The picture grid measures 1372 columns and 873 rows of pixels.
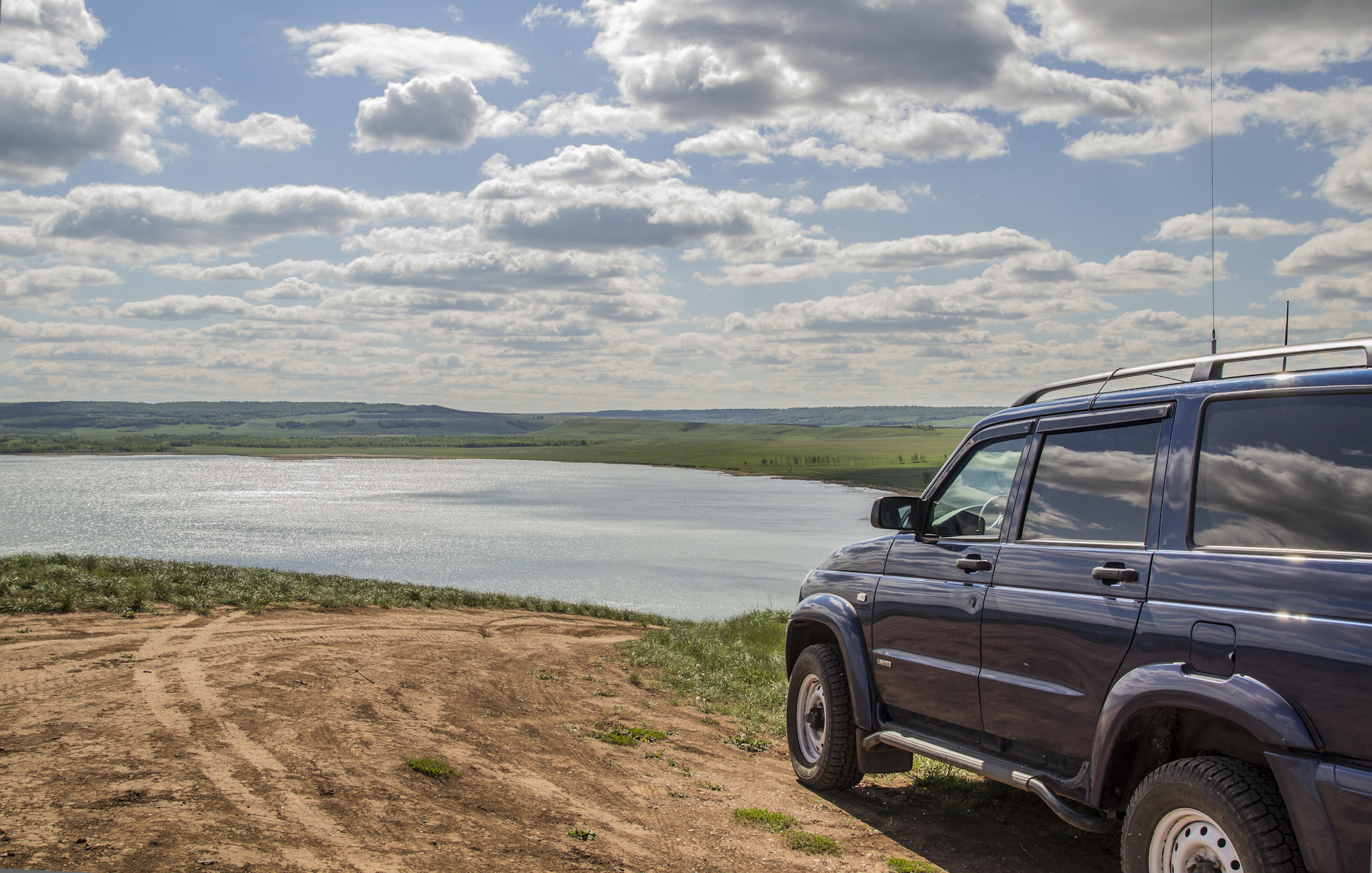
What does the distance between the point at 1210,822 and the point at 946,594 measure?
197cm

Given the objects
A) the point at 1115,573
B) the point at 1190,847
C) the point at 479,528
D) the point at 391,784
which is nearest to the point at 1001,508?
the point at 1115,573

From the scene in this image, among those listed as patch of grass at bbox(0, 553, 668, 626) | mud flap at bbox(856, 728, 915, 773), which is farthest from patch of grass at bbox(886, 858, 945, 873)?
patch of grass at bbox(0, 553, 668, 626)

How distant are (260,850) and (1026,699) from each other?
412cm

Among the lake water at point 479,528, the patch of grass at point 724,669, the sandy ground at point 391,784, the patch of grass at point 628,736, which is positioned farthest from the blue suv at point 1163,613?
the lake water at point 479,528

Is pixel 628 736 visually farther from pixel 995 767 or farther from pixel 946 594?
pixel 995 767

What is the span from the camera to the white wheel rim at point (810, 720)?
7.17 meters

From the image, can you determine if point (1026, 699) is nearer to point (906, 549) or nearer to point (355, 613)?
point (906, 549)

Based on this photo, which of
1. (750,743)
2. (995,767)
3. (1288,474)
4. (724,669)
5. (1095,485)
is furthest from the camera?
(724,669)

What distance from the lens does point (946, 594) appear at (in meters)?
5.67

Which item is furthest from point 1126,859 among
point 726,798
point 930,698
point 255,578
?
point 255,578

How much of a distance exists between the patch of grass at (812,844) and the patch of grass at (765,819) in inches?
6.6

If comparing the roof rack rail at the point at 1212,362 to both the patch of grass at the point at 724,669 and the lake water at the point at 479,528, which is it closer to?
the patch of grass at the point at 724,669

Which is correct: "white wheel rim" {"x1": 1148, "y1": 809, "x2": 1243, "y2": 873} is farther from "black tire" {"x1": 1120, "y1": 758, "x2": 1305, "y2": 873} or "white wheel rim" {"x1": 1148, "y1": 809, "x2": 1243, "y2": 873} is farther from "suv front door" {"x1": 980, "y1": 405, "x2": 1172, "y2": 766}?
"suv front door" {"x1": 980, "y1": 405, "x2": 1172, "y2": 766}

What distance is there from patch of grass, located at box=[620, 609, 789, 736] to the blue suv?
14.2 ft
